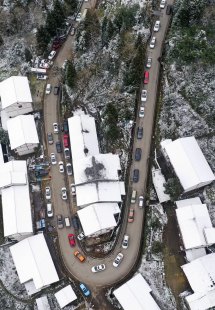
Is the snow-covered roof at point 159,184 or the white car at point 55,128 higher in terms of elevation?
the white car at point 55,128

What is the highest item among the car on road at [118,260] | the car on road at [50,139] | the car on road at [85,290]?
the car on road at [50,139]

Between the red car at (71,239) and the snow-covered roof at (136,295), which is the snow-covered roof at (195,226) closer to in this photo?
the snow-covered roof at (136,295)

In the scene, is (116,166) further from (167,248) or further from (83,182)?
(167,248)

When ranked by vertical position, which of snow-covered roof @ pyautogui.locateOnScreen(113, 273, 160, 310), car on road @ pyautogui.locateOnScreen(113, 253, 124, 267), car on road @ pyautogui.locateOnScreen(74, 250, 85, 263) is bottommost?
snow-covered roof @ pyautogui.locateOnScreen(113, 273, 160, 310)

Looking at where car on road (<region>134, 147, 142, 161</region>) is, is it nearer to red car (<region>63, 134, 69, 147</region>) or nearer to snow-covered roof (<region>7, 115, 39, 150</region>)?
red car (<region>63, 134, 69, 147</region>)

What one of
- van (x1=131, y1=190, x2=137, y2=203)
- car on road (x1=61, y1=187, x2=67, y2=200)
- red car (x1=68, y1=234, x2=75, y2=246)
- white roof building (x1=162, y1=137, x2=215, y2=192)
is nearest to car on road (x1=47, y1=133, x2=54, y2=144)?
car on road (x1=61, y1=187, x2=67, y2=200)

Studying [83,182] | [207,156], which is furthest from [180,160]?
[83,182]

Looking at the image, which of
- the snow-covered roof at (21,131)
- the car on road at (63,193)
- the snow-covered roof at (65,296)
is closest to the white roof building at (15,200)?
the snow-covered roof at (21,131)
